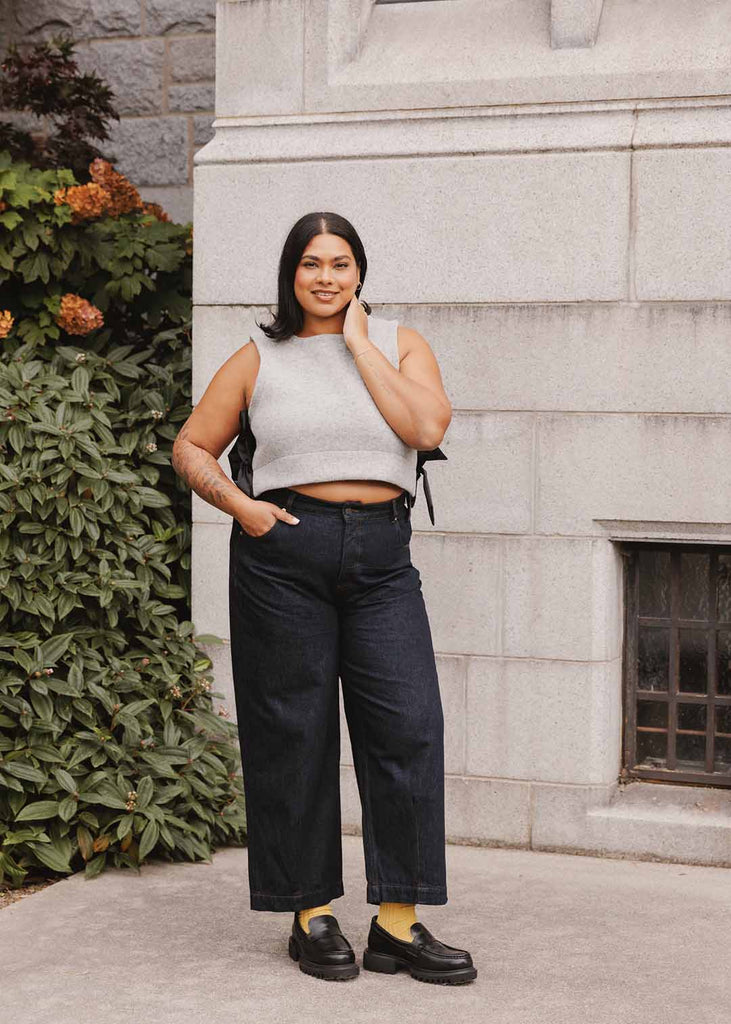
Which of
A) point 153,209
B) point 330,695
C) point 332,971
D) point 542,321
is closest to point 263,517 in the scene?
point 330,695

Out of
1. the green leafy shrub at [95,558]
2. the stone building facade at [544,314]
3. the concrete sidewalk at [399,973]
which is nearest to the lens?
the concrete sidewalk at [399,973]

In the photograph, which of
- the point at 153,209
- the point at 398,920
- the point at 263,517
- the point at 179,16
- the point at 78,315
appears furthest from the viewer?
the point at 179,16

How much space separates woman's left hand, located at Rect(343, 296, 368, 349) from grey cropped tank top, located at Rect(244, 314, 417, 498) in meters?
0.05

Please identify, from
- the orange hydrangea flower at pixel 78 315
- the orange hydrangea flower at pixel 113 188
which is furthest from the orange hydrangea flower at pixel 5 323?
the orange hydrangea flower at pixel 113 188

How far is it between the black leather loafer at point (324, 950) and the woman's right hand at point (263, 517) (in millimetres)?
1012

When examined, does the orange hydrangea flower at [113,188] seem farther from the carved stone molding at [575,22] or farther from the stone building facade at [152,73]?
the carved stone molding at [575,22]

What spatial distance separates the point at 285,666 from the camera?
355 cm

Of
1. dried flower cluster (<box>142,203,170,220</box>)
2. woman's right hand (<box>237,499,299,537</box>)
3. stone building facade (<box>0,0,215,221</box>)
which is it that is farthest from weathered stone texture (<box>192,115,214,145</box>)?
woman's right hand (<box>237,499,299,537</box>)

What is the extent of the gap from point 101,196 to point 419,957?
325 cm

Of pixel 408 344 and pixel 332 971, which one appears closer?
pixel 332 971

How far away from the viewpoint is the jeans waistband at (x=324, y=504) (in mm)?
3488

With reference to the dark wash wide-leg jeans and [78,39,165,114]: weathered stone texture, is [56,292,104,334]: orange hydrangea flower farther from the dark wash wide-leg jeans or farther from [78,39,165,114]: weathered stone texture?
the dark wash wide-leg jeans

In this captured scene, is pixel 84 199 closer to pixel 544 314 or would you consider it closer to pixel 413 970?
pixel 544 314

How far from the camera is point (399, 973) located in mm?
3604
